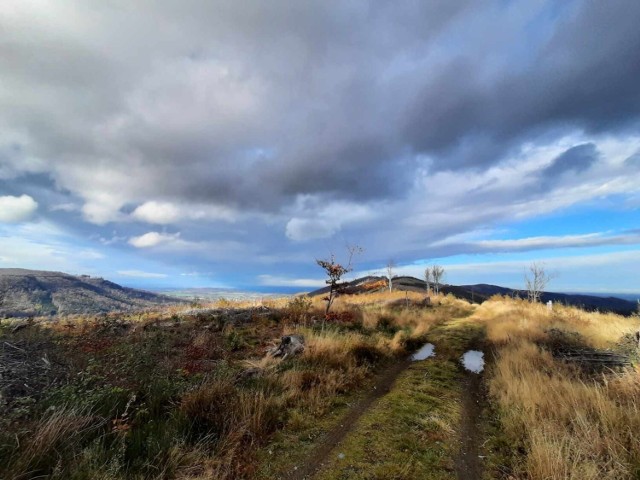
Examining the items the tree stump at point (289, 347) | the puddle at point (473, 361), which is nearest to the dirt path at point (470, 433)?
the puddle at point (473, 361)

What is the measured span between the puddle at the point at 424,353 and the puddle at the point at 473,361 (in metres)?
1.29

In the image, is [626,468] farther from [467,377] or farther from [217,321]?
[217,321]

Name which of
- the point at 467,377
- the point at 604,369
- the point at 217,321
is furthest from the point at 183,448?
the point at 217,321

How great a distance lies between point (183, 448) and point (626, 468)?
20.2ft

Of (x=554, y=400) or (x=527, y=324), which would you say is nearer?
(x=554, y=400)

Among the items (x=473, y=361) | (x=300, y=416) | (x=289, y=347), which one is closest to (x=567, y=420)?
(x=300, y=416)

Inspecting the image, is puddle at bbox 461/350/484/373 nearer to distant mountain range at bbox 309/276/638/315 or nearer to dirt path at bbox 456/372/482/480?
dirt path at bbox 456/372/482/480

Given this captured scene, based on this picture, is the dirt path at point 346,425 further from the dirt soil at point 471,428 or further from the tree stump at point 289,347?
the tree stump at point 289,347

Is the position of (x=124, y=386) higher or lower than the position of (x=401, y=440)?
higher

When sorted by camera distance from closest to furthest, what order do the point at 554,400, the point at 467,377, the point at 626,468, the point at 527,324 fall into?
the point at 626,468 → the point at 554,400 → the point at 467,377 → the point at 527,324

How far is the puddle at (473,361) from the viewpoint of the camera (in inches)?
470

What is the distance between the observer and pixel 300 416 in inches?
267

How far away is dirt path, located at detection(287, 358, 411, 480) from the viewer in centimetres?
522

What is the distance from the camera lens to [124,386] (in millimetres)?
6418
